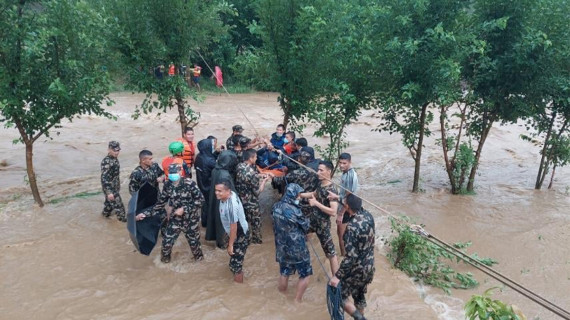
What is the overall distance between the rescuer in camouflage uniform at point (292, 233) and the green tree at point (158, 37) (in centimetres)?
377

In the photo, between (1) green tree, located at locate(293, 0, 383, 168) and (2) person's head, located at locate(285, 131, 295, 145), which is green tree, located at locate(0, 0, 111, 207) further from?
(1) green tree, located at locate(293, 0, 383, 168)

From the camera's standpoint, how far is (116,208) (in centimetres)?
743

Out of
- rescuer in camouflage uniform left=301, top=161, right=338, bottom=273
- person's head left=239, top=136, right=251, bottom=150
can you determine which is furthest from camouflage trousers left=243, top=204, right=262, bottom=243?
person's head left=239, top=136, right=251, bottom=150

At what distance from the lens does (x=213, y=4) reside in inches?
318

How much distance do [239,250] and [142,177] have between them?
6.84ft

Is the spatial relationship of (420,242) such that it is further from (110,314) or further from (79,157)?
(79,157)

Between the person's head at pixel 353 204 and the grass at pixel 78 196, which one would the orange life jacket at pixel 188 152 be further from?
the person's head at pixel 353 204

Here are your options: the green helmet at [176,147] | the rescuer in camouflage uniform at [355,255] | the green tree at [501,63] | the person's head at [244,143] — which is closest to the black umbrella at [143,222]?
the green helmet at [176,147]

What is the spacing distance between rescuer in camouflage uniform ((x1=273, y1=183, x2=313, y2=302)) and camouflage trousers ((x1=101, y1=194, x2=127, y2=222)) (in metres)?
3.63

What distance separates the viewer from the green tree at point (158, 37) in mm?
7312

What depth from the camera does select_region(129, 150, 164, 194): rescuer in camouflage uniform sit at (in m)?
6.46

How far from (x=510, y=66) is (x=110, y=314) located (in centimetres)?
837

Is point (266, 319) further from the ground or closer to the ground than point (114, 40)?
closer to the ground

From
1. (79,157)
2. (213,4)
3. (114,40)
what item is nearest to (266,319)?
(114,40)
